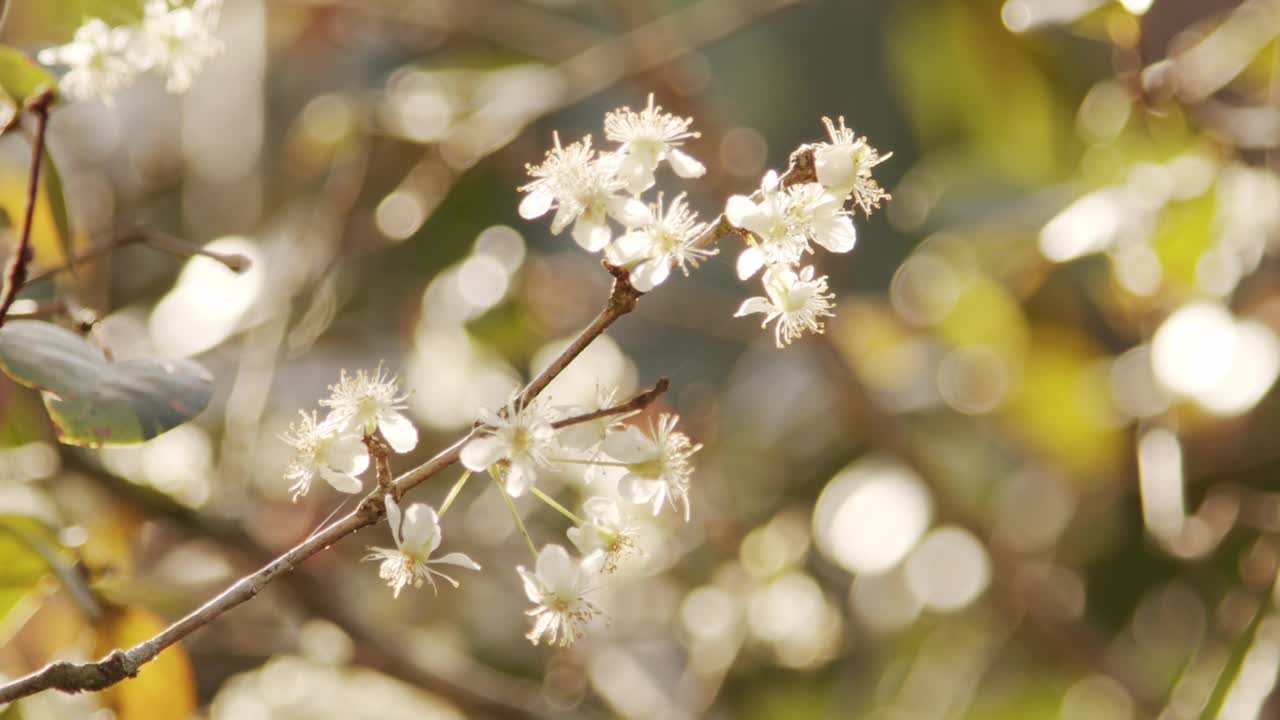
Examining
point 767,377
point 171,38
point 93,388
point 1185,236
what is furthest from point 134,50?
point 767,377

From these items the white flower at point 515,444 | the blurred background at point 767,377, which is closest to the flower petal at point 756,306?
the white flower at point 515,444

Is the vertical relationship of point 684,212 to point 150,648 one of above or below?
above

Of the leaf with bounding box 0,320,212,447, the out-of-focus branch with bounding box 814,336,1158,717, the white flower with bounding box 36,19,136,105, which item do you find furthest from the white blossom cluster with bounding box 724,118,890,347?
the out-of-focus branch with bounding box 814,336,1158,717

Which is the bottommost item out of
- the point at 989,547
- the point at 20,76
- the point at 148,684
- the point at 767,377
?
the point at 148,684

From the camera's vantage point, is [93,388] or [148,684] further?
[148,684]

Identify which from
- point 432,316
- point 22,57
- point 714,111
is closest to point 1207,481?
point 714,111

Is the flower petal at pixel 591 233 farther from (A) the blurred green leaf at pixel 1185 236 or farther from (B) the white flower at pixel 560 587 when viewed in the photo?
(A) the blurred green leaf at pixel 1185 236

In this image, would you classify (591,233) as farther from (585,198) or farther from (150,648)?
(150,648)

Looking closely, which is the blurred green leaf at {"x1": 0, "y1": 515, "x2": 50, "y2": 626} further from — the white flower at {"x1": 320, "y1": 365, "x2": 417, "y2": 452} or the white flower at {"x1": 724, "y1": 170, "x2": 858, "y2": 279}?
the white flower at {"x1": 724, "y1": 170, "x2": 858, "y2": 279}
